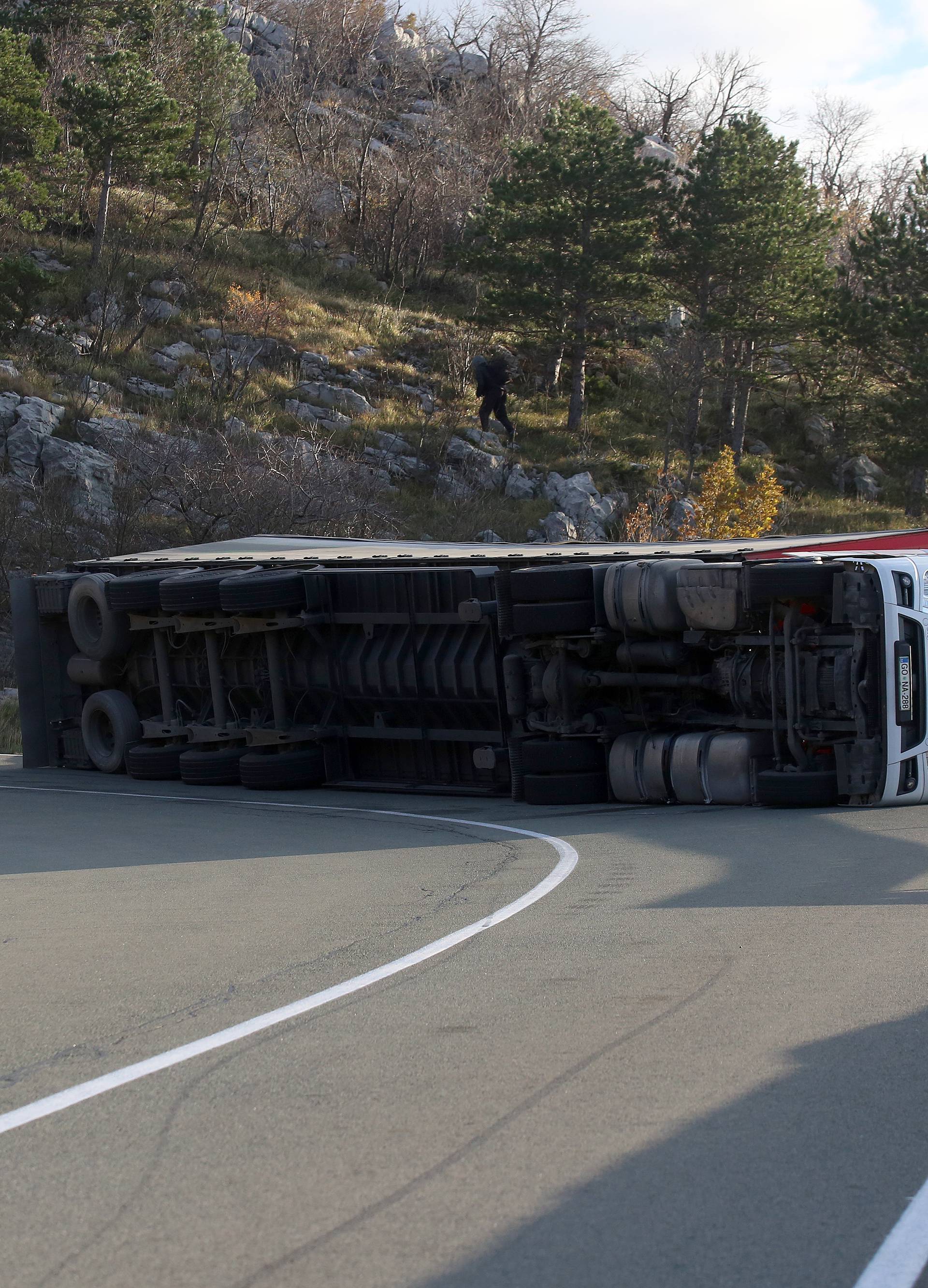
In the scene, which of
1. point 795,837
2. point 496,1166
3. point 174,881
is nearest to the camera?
point 496,1166

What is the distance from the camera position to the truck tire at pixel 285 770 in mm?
12172

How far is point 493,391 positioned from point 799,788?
33443 mm

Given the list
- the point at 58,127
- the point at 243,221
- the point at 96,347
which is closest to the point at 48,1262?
the point at 96,347

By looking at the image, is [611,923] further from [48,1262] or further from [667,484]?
[667,484]

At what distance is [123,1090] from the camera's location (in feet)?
13.0

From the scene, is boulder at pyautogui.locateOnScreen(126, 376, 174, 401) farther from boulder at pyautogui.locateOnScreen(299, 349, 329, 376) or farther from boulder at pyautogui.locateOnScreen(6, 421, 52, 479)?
boulder at pyautogui.locateOnScreen(6, 421, 52, 479)

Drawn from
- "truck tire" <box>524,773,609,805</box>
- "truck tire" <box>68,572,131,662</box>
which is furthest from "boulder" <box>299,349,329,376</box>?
"truck tire" <box>524,773,609,805</box>

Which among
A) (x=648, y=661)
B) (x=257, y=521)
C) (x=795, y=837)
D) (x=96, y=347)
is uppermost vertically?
(x=96, y=347)

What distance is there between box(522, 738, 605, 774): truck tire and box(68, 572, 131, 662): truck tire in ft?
16.6

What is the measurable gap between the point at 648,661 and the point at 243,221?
50.5m

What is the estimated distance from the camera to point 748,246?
44406 millimetres

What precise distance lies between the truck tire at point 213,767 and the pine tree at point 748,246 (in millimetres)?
36474

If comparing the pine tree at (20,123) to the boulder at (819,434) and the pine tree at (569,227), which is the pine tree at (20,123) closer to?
the pine tree at (569,227)

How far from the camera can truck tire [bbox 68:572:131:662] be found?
13688 mm
